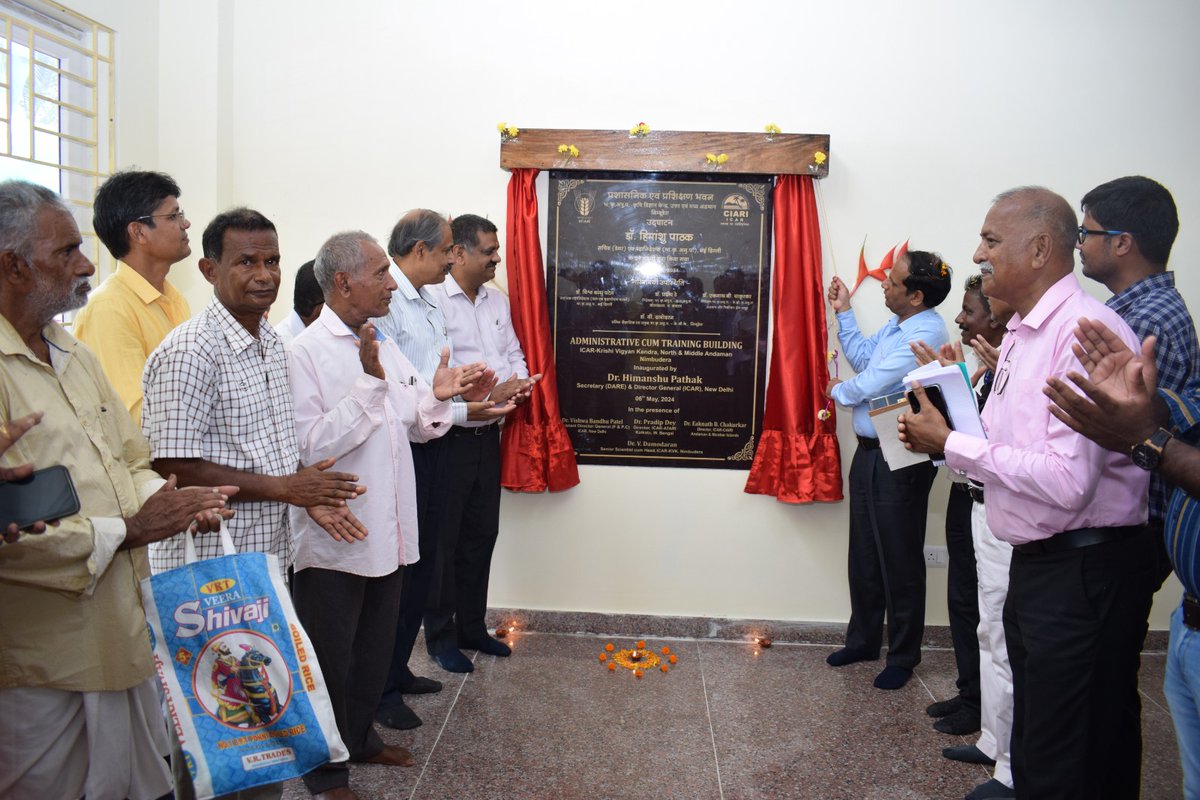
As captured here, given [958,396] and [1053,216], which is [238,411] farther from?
[1053,216]

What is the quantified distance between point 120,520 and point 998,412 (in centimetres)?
201

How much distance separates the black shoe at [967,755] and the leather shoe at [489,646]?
183cm

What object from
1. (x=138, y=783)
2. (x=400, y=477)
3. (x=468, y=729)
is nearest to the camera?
(x=138, y=783)

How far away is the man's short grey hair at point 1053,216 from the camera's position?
6.97 feet

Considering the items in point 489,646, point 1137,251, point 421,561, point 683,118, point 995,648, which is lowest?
point 489,646

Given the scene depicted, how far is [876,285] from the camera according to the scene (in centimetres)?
403

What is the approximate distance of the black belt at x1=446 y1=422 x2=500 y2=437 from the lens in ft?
11.8

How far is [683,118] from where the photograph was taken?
4004 millimetres

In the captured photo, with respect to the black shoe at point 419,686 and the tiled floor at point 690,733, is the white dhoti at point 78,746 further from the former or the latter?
the black shoe at point 419,686

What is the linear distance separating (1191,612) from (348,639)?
2.11 meters

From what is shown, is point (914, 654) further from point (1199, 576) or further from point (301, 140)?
point (301, 140)

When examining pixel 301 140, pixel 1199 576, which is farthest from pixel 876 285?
pixel 301 140

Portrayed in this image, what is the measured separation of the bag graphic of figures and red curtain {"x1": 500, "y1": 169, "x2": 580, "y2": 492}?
2.24 metres

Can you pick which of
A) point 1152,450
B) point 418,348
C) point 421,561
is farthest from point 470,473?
point 1152,450
